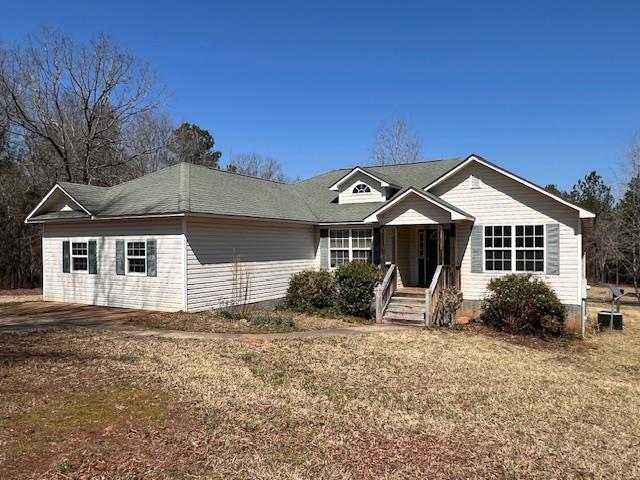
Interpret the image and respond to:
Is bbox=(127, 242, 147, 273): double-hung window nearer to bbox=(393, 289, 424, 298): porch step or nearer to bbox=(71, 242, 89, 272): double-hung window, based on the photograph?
bbox=(71, 242, 89, 272): double-hung window

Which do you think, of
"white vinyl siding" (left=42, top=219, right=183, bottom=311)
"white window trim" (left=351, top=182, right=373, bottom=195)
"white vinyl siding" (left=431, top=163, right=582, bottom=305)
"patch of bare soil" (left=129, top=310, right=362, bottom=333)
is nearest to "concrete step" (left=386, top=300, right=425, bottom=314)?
"patch of bare soil" (left=129, top=310, right=362, bottom=333)

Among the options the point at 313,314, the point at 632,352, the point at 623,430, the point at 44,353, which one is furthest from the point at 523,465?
the point at 313,314

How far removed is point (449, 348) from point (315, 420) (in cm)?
597

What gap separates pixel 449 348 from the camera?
447 inches

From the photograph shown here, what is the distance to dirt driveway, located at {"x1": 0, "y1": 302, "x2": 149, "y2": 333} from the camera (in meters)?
13.0

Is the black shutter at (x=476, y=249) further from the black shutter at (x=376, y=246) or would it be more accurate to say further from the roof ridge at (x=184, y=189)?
the roof ridge at (x=184, y=189)

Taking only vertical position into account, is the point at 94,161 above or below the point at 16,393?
above

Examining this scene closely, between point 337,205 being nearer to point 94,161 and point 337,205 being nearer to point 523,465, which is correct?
point 523,465

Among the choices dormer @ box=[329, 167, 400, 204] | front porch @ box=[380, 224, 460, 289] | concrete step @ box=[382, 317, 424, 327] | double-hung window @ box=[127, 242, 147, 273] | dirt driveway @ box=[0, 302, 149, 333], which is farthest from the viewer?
dormer @ box=[329, 167, 400, 204]

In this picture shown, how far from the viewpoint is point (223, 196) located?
16.9 metres

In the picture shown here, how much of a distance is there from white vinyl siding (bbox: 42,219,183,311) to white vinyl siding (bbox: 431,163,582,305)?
9.12m

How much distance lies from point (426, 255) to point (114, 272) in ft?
36.6

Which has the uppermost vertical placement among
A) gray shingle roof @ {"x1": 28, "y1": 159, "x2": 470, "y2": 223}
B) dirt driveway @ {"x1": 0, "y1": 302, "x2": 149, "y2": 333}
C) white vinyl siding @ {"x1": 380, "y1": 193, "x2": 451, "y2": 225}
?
gray shingle roof @ {"x1": 28, "y1": 159, "x2": 470, "y2": 223}

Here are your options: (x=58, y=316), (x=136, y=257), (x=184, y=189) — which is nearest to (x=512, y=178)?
(x=184, y=189)
